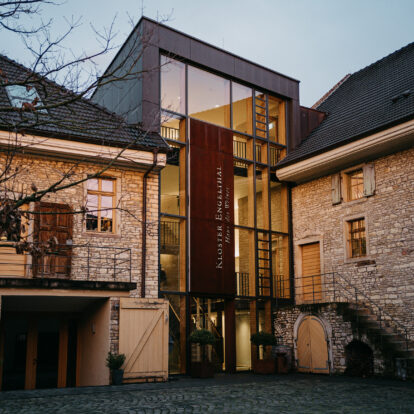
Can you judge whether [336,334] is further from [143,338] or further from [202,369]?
[143,338]

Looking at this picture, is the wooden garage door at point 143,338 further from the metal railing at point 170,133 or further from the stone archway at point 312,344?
the metal railing at point 170,133

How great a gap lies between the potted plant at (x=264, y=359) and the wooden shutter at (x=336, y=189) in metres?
4.63

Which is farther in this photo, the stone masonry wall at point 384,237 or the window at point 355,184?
the window at point 355,184

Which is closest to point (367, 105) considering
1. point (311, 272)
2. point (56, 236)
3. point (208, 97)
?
→ point (208, 97)

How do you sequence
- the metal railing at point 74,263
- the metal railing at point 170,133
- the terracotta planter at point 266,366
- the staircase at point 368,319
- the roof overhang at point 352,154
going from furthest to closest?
1. the metal railing at point 170,133
2. the terracotta planter at point 266,366
3. the roof overhang at point 352,154
4. the staircase at point 368,319
5. the metal railing at point 74,263

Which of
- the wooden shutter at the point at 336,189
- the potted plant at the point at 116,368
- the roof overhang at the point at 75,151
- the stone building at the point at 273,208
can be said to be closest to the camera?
the potted plant at the point at 116,368

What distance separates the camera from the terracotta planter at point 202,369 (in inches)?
555

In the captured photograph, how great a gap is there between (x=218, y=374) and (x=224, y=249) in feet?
11.9

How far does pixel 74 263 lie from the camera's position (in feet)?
44.1

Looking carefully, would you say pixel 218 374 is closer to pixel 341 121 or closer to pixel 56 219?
pixel 56 219

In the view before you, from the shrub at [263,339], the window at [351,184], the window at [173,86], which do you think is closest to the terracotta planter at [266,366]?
the shrub at [263,339]

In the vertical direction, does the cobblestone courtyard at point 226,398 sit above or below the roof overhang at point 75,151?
below

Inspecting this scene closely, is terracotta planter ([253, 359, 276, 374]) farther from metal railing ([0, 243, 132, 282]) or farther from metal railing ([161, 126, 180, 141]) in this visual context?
metal railing ([161, 126, 180, 141])

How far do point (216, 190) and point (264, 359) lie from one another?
521cm
